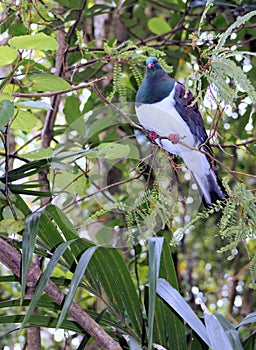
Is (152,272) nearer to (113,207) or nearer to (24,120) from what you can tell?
(113,207)

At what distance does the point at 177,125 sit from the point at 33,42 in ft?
0.80

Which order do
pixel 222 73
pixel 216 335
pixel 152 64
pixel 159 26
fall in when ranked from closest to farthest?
pixel 222 73
pixel 216 335
pixel 152 64
pixel 159 26

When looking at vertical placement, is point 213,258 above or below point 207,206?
below

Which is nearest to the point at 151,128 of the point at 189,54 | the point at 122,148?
the point at 122,148

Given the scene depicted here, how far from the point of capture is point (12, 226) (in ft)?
2.67

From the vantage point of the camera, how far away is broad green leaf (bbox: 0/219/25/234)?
811mm

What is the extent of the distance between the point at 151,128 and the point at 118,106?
7 cm

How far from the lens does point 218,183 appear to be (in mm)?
918

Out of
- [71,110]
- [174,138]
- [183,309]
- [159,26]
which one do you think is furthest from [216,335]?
[159,26]

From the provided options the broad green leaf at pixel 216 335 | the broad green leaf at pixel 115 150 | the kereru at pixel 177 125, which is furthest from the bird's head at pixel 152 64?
the broad green leaf at pixel 216 335

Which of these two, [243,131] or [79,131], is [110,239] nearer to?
[79,131]

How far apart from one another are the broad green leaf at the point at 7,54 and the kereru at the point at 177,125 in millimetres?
188

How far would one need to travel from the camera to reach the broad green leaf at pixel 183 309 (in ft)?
2.62

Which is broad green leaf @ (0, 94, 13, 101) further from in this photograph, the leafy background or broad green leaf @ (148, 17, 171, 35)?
broad green leaf @ (148, 17, 171, 35)
